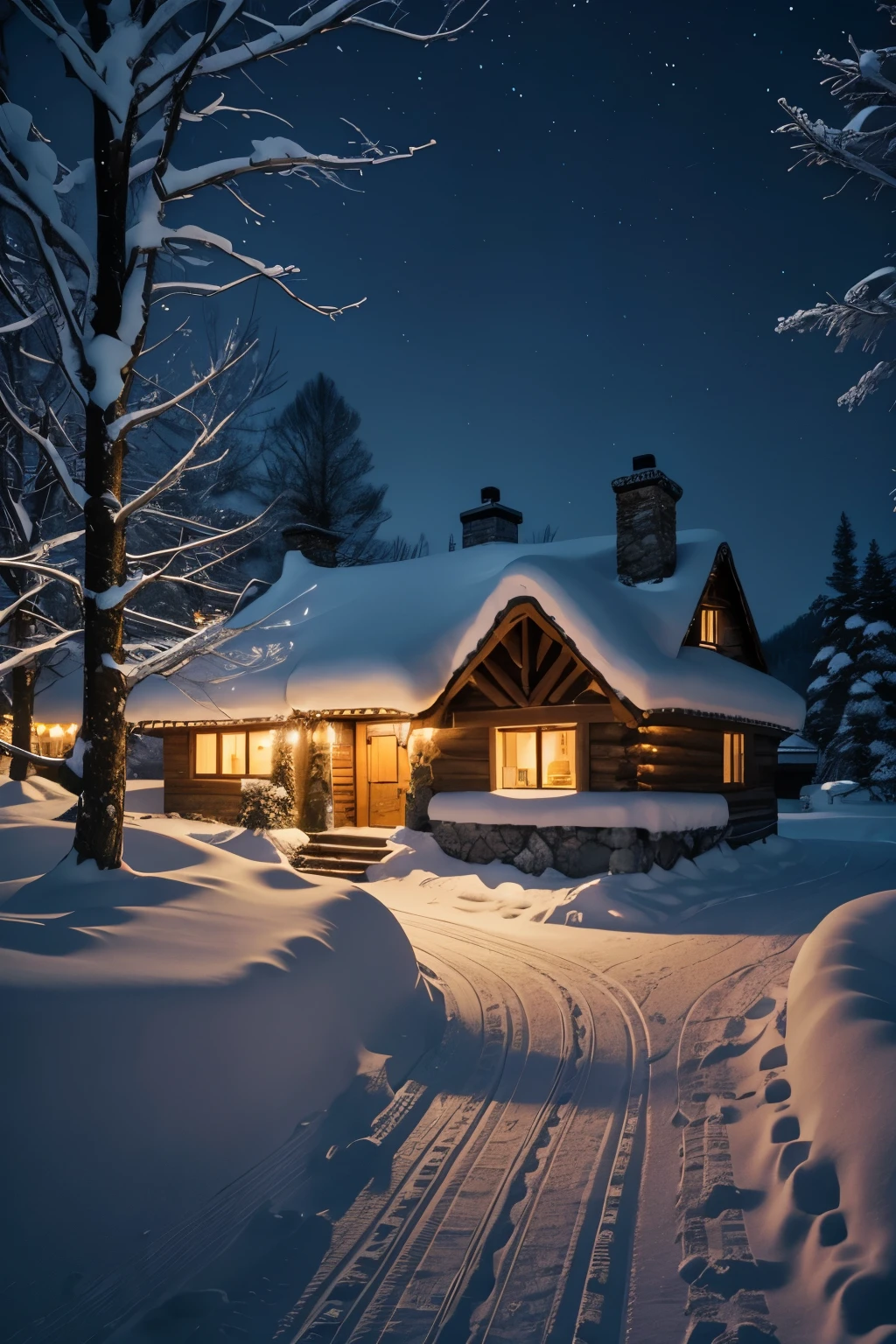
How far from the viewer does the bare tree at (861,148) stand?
878cm

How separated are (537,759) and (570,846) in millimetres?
2124

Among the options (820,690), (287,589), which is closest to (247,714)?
(287,589)

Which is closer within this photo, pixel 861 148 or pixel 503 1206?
pixel 503 1206

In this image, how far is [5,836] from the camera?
6.68 meters

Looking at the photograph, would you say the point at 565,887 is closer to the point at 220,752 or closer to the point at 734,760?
the point at 734,760

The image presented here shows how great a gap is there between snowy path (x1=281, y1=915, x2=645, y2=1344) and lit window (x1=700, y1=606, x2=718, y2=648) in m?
12.9

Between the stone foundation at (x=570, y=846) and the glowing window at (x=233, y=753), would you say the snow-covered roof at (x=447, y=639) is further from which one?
the stone foundation at (x=570, y=846)

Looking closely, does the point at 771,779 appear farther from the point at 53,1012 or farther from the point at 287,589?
the point at 53,1012

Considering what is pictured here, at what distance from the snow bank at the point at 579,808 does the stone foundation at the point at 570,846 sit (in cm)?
18

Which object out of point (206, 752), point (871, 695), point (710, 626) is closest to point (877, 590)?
point (871, 695)

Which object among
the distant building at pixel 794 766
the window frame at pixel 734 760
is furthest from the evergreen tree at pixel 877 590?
the window frame at pixel 734 760

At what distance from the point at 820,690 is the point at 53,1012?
3383 centimetres

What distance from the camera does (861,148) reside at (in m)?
8.99

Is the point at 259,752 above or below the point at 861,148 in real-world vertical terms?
below
